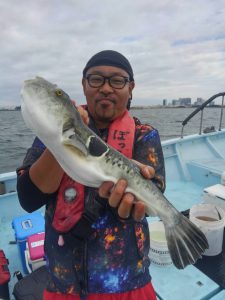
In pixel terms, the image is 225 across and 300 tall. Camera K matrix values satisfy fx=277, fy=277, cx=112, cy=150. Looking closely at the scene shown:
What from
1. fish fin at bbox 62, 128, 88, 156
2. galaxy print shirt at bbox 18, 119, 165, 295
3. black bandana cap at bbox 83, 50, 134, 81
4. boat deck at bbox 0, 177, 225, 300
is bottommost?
boat deck at bbox 0, 177, 225, 300

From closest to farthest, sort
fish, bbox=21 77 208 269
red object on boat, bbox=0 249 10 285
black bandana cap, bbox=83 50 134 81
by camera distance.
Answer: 1. fish, bbox=21 77 208 269
2. black bandana cap, bbox=83 50 134 81
3. red object on boat, bbox=0 249 10 285

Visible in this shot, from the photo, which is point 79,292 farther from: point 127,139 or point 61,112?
point 61,112

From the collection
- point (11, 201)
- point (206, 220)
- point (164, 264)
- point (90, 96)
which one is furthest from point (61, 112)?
point (11, 201)

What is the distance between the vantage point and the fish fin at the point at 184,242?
9.00 feet

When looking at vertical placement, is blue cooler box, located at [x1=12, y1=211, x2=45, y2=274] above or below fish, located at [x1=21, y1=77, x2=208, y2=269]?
below

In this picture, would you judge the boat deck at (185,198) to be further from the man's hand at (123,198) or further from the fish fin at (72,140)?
the fish fin at (72,140)

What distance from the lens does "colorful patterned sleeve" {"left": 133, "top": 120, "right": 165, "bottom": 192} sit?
285 centimetres

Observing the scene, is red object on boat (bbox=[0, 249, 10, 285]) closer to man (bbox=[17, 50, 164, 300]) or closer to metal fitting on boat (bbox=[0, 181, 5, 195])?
man (bbox=[17, 50, 164, 300])

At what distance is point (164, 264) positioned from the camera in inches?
196

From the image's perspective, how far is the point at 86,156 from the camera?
7.52 feet

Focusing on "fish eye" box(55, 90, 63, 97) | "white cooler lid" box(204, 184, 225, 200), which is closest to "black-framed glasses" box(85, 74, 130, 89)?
"fish eye" box(55, 90, 63, 97)

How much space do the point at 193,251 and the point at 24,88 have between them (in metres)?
2.18

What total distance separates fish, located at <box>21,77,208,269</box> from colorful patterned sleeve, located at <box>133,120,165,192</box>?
232 mm

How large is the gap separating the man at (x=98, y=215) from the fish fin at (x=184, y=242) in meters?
0.32
